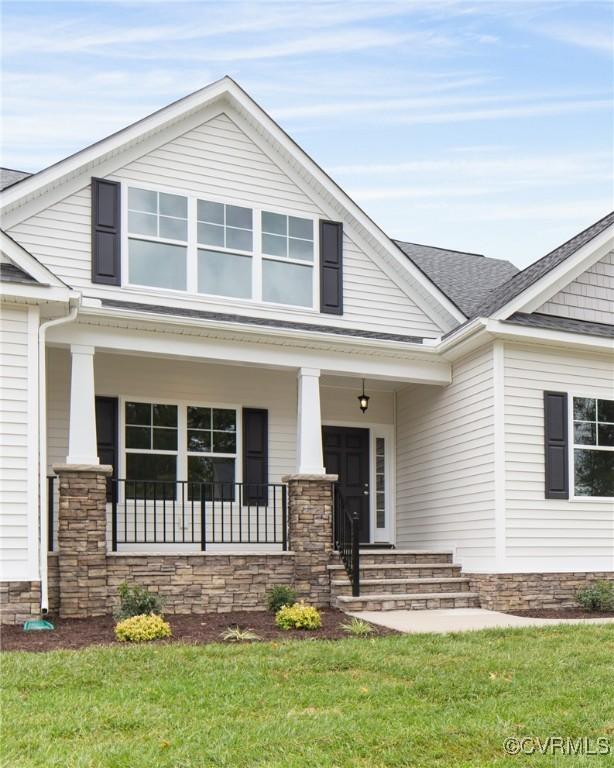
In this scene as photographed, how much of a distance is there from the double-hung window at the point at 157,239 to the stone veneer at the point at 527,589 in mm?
5767

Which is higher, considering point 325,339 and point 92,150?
point 92,150

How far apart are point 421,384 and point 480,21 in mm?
5245

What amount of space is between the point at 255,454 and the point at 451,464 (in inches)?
117

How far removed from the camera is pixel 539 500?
11203 millimetres

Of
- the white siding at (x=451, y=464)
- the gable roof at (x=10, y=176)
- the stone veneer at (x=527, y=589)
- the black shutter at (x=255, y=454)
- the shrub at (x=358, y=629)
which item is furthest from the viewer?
the gable roof at (x=10, y=176)

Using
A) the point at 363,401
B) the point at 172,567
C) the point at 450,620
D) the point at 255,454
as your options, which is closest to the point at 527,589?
the point at 450,620

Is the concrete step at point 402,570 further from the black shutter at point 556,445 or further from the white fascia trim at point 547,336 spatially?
the white fascia trim at point 547,336

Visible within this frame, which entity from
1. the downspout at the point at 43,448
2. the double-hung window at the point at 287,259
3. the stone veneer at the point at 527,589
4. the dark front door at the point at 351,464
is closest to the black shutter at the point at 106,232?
the downspout at the point at 43,448

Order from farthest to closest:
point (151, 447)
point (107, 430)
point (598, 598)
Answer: point (151, 447) < point (107, 430) < point (598, 598)

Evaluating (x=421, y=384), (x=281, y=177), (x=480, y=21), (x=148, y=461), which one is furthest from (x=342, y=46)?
(x=148, y=461)

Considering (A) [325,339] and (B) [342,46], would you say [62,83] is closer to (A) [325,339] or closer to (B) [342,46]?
(B) [342,46]

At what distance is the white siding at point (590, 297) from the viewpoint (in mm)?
12078

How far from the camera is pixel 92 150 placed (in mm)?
11133

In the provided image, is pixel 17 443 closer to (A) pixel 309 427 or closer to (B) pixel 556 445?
(A) pixel 309 427
